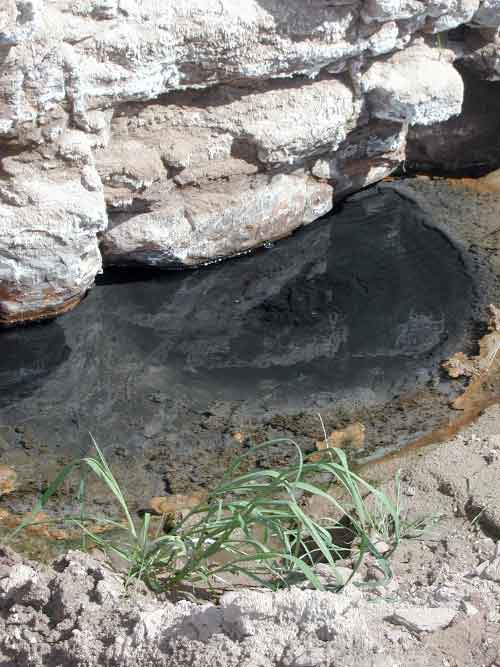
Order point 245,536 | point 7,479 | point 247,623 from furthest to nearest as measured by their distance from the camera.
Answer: point 7,479, point 245,536, point 247,623

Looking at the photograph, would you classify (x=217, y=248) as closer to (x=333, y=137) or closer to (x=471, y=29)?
(x=333, y=137)

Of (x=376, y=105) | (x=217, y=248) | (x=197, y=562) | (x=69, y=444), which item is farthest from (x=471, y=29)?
(x=197, y=562)

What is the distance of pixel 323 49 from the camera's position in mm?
4520

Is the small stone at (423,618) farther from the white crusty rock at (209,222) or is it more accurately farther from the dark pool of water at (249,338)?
the white crusty rock at (209,222)

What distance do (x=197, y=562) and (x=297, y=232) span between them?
3220 millimetres

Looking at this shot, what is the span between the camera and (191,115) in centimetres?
454

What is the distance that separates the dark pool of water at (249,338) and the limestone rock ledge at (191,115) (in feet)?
0.59

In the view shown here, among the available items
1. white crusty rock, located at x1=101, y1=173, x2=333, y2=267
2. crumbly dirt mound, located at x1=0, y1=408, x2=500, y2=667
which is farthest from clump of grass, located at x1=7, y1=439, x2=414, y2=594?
white crusty rock, located at x1=101, y1=173, x2=333, y2=267

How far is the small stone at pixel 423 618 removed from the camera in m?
2.31

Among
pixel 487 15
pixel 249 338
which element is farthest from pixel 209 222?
pixel 487 15

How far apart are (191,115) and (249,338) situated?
120cm

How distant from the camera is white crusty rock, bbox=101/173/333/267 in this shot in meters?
4.73

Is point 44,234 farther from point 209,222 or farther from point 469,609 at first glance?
point 469,609

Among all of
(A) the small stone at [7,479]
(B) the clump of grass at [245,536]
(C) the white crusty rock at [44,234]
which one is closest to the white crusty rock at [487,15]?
(C) the white crusty rock at [44,234]
